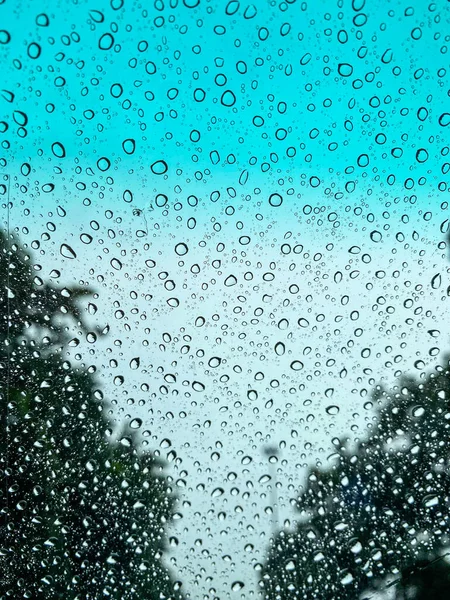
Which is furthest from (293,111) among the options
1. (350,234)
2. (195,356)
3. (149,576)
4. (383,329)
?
(149,576)

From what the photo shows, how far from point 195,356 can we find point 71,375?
0.43 metres

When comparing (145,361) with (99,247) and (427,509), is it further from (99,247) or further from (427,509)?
(427,509)

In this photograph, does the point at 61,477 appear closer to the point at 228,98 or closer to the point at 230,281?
the point at 230,281

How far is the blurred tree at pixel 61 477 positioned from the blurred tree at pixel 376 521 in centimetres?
39

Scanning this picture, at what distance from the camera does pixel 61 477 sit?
4.97ft

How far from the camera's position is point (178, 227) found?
161 cm

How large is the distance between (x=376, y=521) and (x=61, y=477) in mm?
1029

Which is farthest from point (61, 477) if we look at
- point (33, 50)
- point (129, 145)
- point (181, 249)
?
point (33, 50)

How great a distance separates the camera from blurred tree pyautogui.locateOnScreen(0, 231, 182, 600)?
1.43m

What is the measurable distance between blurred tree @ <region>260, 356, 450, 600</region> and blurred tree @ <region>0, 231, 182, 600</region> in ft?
1.29

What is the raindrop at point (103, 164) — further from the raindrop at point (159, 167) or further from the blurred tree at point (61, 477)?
the blurred tree at point (61, 477)

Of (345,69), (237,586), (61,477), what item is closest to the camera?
(237,586)

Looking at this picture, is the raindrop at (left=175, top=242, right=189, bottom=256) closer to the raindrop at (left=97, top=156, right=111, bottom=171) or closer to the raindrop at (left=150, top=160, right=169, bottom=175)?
the raindrop at (left=150, top=160, right=169, bottom=175)

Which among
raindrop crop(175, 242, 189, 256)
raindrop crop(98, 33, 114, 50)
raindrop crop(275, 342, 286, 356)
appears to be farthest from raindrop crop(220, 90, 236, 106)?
raindrop crop(275, 342, 286, 356)
